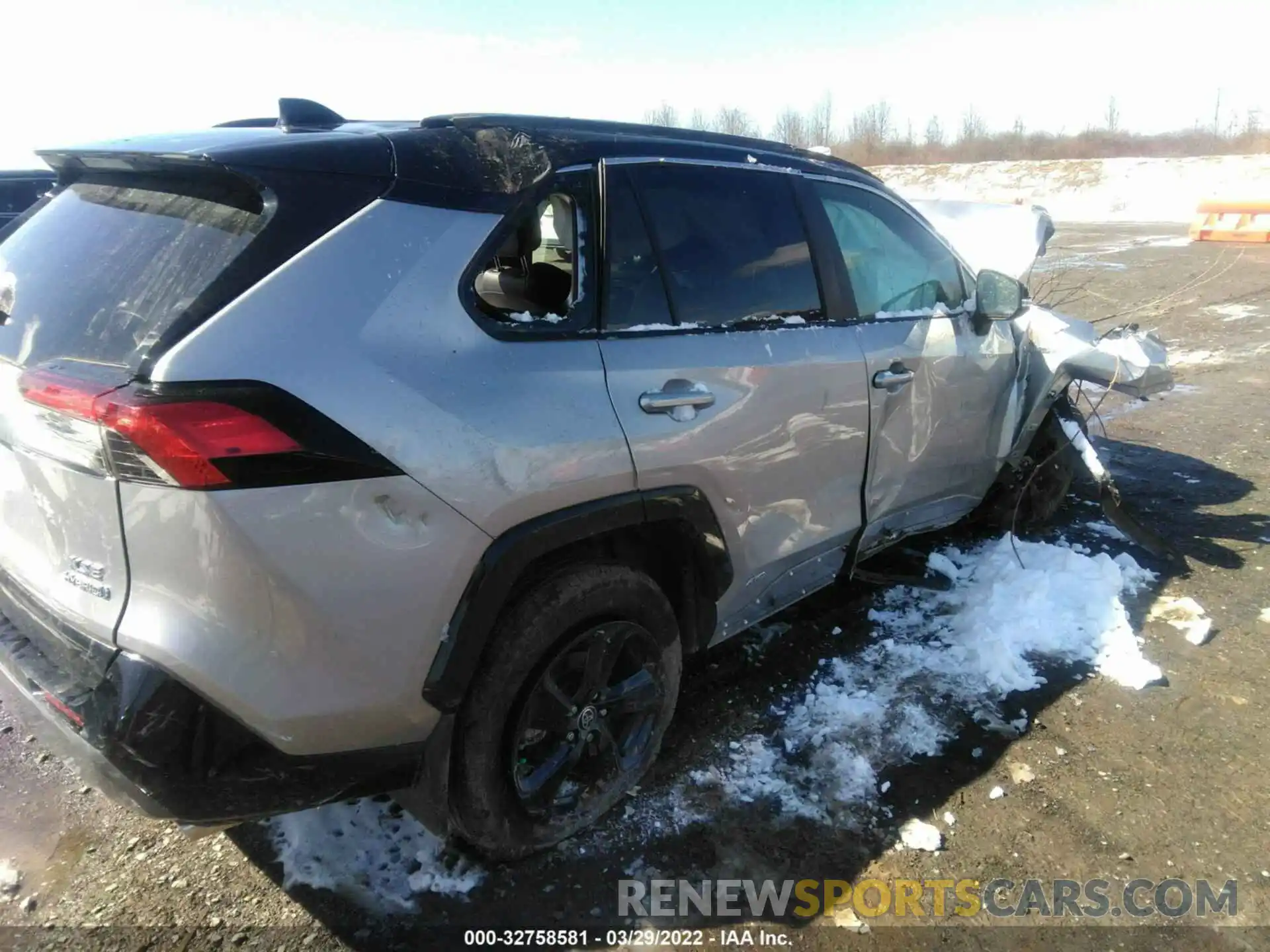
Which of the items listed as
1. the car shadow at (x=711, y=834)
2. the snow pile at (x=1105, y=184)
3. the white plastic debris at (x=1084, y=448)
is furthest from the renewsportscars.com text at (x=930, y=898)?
the snow pile at (x=1105, y=184)

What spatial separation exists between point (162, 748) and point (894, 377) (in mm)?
2635

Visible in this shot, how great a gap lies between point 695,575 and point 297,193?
1567 mm

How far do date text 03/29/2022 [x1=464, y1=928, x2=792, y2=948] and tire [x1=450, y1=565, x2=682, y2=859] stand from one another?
0.67ft

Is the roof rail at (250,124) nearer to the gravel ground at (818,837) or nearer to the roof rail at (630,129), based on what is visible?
the roof rail at (630,129)

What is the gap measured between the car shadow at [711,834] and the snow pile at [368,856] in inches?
1.5

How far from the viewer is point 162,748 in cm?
168

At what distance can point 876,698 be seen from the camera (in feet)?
10.3

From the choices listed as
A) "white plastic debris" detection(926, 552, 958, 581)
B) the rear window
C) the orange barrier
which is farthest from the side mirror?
the orange barrier

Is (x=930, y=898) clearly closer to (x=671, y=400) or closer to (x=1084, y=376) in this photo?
(x=671, y=400)

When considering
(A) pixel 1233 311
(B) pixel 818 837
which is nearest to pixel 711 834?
(B) pixel 818 837

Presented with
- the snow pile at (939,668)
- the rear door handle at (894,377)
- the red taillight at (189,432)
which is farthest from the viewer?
the rear door handle at (894,377)

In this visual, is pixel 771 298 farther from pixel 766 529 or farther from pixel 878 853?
pixel 878 853

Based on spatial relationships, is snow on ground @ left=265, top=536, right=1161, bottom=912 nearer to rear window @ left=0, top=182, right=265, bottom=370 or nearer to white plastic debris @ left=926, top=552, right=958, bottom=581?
white plastic debris @ left=926, top=552, right=958, bottom=581

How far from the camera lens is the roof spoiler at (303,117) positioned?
2.28 metres
